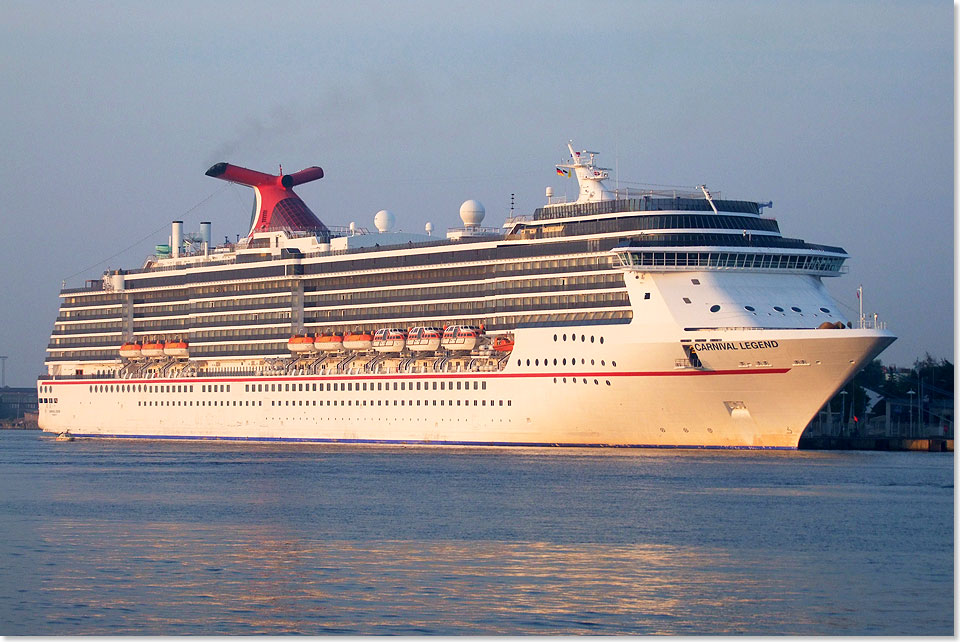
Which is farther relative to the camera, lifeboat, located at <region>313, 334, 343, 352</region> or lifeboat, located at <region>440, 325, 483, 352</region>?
lifeboat, located at <region>313, 334, 343, 352</region>

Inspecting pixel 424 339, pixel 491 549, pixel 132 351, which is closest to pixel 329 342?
pixel 424 339

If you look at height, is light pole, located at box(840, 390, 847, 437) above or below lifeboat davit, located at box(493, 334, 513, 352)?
below

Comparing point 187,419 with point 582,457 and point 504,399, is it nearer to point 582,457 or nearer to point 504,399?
point 504,399

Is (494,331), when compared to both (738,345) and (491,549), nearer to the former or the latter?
(738,345)

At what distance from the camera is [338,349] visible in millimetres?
81250

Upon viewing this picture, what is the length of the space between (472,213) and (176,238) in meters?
28.5

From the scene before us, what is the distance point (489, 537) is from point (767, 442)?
88.6 ft

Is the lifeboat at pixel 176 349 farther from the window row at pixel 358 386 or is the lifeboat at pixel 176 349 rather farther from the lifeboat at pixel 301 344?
the lifeboat at pixel 301 344

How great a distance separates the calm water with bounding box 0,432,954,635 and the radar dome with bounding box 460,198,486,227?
822 inches

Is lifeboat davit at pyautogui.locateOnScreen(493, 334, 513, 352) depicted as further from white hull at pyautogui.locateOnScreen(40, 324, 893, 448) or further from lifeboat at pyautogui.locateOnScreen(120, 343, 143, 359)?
lifeboat at pyautogui.locateOnScreen(120, 343, 143, 359)

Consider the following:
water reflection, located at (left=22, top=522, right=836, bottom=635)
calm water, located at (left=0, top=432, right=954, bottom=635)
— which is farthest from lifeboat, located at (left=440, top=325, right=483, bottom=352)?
water reflection, located at (left=22, top=522, right=836, bottom=635)

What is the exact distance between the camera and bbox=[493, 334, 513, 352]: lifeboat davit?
230ft

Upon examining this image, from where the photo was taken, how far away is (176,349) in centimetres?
9225

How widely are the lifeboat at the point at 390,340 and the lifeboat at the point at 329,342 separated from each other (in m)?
3.33
